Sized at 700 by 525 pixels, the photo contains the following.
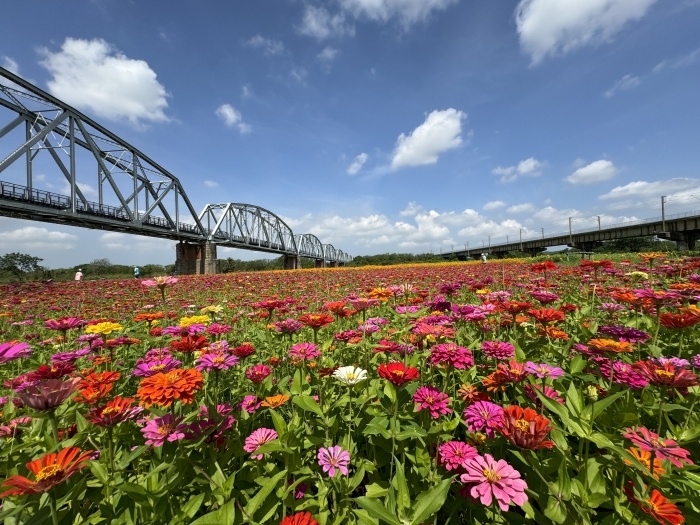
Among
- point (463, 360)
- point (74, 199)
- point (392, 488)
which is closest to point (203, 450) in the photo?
point (392, 488)

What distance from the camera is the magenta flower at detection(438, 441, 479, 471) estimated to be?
1228mm

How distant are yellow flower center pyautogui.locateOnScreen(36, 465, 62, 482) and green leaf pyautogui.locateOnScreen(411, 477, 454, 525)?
113 centimetres

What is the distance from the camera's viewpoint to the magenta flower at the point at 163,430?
126cm

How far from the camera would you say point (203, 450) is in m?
1.57

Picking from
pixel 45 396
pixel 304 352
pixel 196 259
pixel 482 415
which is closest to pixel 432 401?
pixel 482 415

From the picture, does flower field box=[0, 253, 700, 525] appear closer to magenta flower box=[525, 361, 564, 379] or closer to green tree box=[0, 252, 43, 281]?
magenta flower box=[525, 361, 564, 379]

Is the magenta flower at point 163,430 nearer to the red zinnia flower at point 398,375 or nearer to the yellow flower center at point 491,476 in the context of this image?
the red zinnia flower at point 398,375

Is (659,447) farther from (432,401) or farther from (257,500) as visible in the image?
(257,500)

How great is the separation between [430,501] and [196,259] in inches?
1638

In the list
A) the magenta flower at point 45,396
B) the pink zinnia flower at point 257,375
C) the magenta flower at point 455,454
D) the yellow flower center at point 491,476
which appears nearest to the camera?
the yellow flower center at point 491,476

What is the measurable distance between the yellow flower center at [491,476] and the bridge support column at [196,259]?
123 ft

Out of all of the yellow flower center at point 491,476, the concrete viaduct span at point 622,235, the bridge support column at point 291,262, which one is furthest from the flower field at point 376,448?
the bridge support column at point 291,262

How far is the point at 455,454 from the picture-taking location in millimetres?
1269

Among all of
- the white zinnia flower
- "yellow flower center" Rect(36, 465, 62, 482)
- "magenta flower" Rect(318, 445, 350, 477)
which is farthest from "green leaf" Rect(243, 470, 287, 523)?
"yellow flower center" Rect(36, 465, 62, 482)
